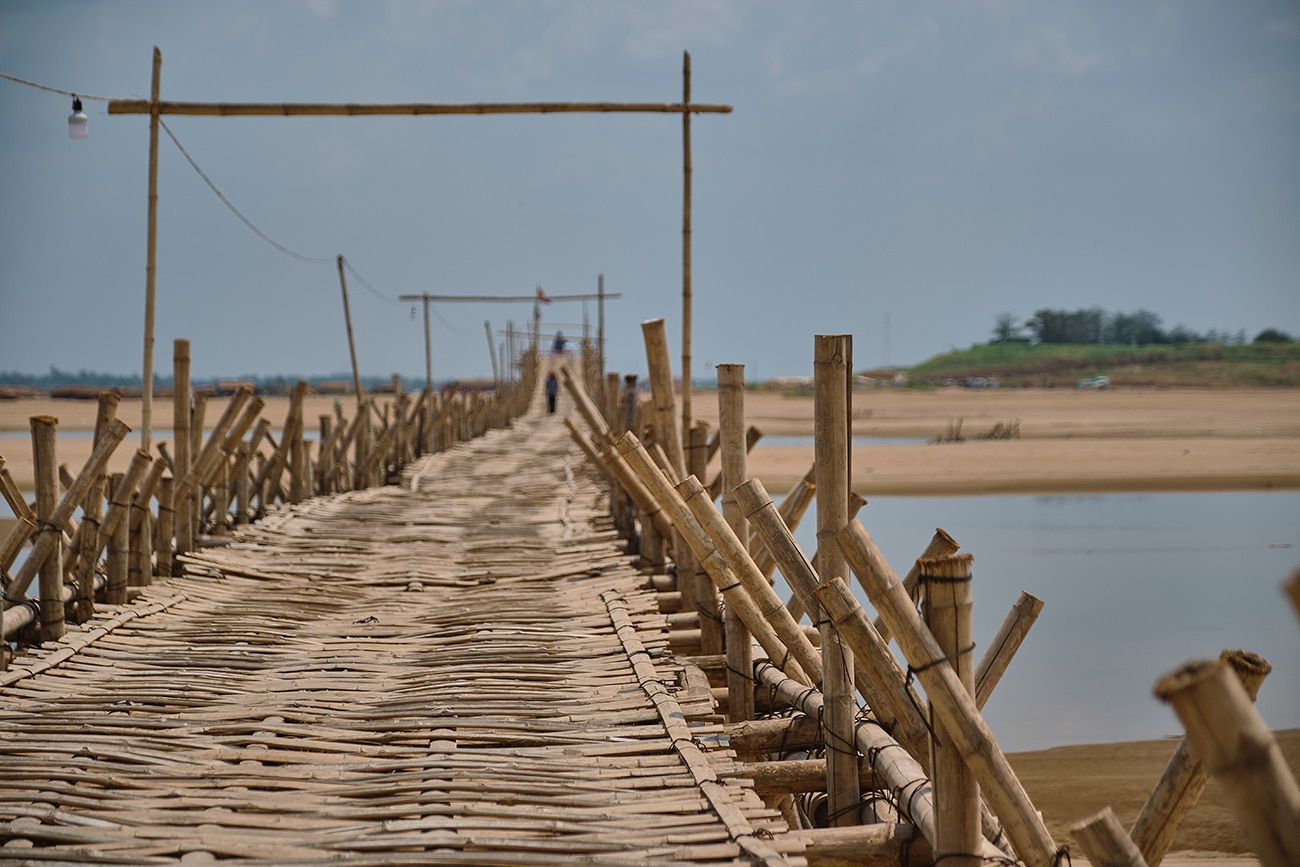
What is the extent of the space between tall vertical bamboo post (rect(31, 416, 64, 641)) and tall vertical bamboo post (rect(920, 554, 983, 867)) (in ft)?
11.6

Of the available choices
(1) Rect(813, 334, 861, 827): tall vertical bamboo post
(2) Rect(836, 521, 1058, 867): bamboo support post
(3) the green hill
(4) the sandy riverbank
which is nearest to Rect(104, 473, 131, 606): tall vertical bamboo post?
(1) Rect(813, 334, 861, 827): tall vertical bamboo post

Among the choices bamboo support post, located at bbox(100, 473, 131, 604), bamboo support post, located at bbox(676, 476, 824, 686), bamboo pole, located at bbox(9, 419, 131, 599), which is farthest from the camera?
bamboo support post, located at bbox(100, 473, 131, 604)

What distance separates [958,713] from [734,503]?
6.47ft

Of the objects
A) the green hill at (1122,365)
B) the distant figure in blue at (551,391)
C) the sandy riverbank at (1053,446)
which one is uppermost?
the green hill at (1122,365)

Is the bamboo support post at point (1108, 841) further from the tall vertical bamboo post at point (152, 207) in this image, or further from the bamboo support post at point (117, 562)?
the tall vertical bamboo post at point (152, 207)

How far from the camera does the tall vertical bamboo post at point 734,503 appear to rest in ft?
13.0

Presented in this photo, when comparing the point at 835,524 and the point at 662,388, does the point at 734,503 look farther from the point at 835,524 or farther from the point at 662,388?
the point at 662,388

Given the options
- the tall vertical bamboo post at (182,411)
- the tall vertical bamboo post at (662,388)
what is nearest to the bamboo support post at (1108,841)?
the tall vertical bamboo post at (662,388)

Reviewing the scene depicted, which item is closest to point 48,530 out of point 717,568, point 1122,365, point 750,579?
point 717,568

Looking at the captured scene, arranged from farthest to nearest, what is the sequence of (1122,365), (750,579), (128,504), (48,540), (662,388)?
(1122,365)
(662,388)
(128,504)
(48,540)
(750,579)

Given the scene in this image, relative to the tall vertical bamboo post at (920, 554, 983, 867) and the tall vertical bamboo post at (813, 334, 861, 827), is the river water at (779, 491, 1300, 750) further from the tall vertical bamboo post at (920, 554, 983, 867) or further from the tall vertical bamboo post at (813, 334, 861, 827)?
the tall vertical bamboo post at (920, 554, 983, 867)

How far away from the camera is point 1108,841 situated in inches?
75.7

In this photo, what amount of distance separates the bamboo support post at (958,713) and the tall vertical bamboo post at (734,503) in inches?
61.1

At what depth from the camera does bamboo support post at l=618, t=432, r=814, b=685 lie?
3.79 m
